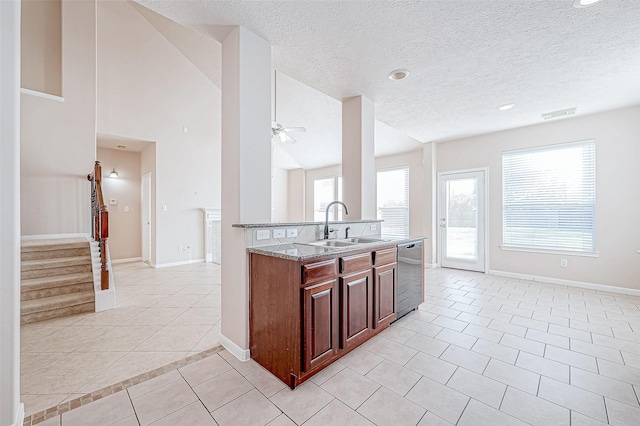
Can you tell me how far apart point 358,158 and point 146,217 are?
5.28 meters

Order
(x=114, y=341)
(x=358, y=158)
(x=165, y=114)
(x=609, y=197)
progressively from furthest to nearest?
(x=165, y=114) < (x=609, y=197) < (x=358, y=158) < (x=114, y=341)

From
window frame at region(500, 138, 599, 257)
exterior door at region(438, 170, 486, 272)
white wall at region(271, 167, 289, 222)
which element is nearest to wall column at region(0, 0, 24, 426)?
exterior door at region(438, 170, 486, 272)

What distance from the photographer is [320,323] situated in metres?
1.94

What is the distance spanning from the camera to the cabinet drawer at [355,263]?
2128mm

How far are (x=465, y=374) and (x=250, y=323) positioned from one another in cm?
168

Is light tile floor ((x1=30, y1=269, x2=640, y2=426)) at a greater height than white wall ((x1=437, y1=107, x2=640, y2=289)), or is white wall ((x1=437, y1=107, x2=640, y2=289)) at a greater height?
white wall ((x1=437, y1=107, x2=640, y2=289))

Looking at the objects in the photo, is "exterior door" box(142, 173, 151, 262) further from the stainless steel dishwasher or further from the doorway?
the stainless steel dishwasher

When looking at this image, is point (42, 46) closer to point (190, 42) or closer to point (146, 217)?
point (190, 42)

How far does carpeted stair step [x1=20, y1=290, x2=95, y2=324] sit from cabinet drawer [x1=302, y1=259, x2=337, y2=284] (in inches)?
121

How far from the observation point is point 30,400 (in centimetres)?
172

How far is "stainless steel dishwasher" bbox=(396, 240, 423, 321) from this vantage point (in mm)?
2914

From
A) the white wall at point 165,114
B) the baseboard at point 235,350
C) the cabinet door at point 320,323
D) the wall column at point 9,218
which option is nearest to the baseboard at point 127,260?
the white wall at point 165,114

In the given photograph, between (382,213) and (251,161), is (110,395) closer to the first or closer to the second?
(251,161)

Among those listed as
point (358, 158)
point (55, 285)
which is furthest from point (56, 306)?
point (358, 158)
